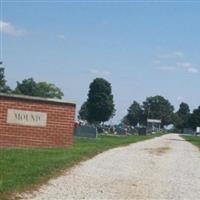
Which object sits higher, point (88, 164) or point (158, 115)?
point (158, 115)

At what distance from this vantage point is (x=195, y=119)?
169625mm

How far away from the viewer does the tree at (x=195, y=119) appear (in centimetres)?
16665

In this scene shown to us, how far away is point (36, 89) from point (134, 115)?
7030 centimetres

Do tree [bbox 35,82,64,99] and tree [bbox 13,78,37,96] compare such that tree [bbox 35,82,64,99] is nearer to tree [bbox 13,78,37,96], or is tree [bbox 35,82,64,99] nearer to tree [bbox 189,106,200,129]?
tree [bbox 13,78,37,96]

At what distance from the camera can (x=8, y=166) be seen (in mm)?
14211

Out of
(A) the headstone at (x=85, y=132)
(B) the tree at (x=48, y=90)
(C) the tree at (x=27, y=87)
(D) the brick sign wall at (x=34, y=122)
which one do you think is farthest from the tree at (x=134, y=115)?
(D) the brick sign wall at (x=34, y=122)

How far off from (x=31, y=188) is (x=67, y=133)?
38.1 feet

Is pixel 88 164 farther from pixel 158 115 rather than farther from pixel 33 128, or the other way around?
pixel 158 115

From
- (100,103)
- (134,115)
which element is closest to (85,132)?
(100,103)

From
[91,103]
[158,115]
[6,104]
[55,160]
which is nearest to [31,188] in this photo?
[55,160]

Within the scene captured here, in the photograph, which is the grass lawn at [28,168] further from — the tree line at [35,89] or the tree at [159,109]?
the tree at [159,109]

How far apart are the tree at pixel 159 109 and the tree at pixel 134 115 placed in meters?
2.59

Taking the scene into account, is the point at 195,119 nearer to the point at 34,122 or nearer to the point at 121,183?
the point at 34,122

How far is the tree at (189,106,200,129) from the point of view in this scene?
16665 centimetres
